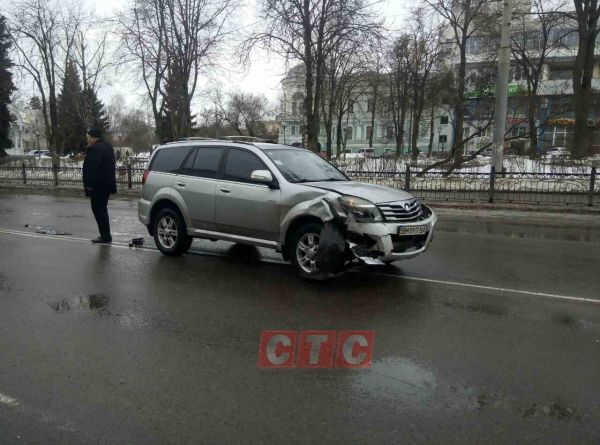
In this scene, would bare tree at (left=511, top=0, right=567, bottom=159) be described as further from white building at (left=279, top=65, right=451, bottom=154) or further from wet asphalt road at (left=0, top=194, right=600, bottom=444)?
white building at (left=279, top=65, right=451, bottom=154)

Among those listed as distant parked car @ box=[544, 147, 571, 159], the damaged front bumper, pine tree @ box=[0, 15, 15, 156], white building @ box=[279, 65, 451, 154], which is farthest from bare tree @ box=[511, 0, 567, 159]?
pine tree @ box=[0, 15, 15, 156]

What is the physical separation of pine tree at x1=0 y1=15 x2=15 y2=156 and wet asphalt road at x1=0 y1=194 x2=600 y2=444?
4143 cm

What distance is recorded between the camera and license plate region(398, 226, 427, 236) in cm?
612

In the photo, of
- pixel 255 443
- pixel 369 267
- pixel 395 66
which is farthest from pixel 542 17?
pixel 255 443

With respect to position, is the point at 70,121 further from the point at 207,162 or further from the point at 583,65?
the point at 207,162

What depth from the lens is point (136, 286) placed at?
6324 millimetres

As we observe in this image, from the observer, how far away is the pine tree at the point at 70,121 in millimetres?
44344

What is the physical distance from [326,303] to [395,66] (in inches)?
1648

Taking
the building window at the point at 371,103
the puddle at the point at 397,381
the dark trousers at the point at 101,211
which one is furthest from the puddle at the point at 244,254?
the building window at the point at 371,103

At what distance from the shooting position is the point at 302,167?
725 cm

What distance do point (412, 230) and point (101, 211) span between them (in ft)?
19.0

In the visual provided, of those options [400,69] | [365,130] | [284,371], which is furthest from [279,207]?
[365,130]

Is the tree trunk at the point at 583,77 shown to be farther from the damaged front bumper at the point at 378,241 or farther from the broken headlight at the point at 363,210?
the broken headlight at the point at 363,210

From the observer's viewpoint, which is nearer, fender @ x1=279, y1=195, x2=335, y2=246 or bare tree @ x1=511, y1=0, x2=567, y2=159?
fender @ x1=279, y1=195, x2=335, y2=246
